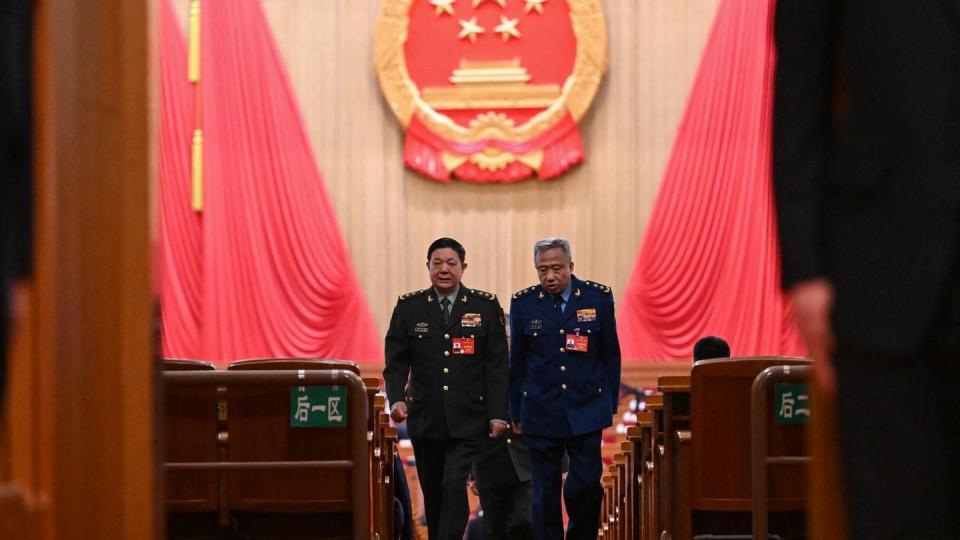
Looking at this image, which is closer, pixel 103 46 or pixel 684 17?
pixel 103 46

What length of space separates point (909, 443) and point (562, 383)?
178 inches

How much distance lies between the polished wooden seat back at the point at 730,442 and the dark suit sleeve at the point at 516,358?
5.88 ft

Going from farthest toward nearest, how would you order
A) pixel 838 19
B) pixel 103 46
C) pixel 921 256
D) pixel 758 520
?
pixel 758 520 → pixel 103 46 → pixel 838 19 → pixel 921 256

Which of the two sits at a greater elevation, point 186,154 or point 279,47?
point 279,47

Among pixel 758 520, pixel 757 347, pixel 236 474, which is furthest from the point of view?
pixel 757 347

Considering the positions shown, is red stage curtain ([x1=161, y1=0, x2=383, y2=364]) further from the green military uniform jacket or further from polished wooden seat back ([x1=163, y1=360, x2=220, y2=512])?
polished wooden seat back ([x1=163, y1=360, x2=220, y2=512])

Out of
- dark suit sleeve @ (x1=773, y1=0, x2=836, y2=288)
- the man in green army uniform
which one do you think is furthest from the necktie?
dark suit sleeve @ (x1=773, y1=0, x2=836, y2=288)

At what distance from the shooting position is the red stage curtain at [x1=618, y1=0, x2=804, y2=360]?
1062cm

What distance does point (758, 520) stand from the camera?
3980 millimetres

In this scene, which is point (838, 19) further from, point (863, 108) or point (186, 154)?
point (186, 154)

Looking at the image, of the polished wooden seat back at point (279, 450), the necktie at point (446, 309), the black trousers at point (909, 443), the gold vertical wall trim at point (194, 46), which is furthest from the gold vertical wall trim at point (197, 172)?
the black trousers at point (909, 443)

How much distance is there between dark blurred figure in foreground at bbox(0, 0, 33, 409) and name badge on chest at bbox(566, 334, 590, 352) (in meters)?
4.76

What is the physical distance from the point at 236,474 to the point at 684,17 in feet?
25.7

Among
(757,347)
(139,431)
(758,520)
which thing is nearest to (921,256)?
(139,431)
